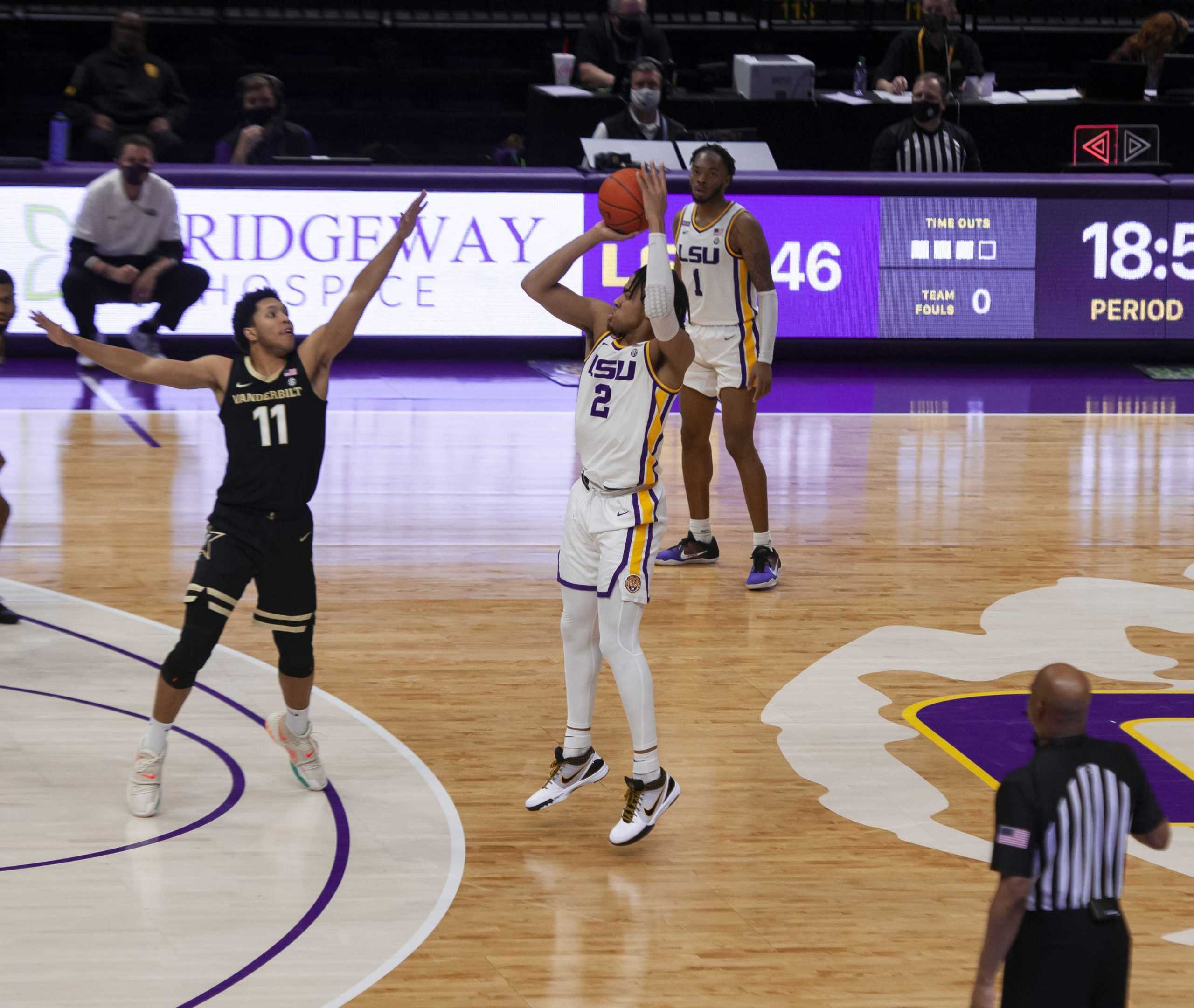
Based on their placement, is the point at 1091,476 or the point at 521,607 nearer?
the point at 521,607

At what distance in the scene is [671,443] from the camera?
1191cm

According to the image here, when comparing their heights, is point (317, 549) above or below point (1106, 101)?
below

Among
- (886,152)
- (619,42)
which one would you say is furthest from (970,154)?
(619,42)

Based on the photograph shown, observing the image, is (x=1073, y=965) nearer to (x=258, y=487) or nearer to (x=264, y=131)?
(x=258, y=487)

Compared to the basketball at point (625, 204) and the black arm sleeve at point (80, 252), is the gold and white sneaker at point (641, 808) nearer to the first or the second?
the basketball at point (625, 204)

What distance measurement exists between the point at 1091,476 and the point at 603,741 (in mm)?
5838

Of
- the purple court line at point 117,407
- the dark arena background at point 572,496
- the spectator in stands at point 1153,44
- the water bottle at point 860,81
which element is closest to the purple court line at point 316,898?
the dark arena background at point 572,496

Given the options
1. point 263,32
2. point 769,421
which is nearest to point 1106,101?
point 769,421

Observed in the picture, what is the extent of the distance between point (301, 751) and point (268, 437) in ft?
3.70

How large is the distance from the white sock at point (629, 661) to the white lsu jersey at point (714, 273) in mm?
3490

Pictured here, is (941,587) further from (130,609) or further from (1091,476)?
(130,609)

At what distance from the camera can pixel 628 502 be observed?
5.61m

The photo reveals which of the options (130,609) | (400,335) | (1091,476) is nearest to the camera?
(130,609)

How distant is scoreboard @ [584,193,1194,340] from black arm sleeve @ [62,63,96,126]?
4548mm
